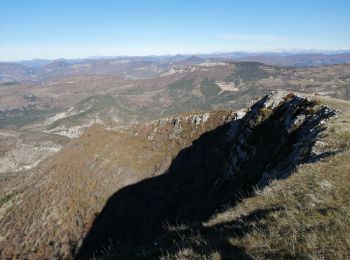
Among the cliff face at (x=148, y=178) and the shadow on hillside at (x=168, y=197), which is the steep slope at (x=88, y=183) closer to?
the cliff face at (x=148, y=178)

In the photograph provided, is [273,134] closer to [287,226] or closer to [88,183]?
[287,226]

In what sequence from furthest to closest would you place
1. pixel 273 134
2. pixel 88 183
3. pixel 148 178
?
pixel 88 183
pixel 148 178
pixel 273 134

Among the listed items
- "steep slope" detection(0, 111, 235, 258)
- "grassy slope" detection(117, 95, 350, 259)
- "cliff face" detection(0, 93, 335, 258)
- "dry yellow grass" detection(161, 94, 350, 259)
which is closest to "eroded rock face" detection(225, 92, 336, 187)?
"cliff face" detection(0, 93, 335, 258)

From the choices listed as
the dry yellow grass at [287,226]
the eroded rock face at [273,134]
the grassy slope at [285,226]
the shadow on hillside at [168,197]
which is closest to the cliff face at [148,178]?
the eroded rock face at [273,134]

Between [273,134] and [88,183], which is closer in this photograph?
[273,134]

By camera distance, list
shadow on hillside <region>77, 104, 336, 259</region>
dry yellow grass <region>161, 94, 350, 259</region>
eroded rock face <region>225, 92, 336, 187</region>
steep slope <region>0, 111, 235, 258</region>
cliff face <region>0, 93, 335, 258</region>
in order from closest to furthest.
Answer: dry yellow grass <region>161, 94, 350, 259</region> → eroded rock face <region>225, 92, 336, 187</region> → cliff face <region>0, 93, 335, 258</region> → shadow on hillside <region>77, 104, 336, 259</region> → steep slope <region>0, 111, 235, 258</region>

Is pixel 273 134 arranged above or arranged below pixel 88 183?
above

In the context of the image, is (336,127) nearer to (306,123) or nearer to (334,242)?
(306,123)

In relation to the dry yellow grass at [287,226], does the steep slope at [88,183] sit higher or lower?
lower

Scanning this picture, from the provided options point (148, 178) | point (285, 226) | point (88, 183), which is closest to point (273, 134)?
point (285, 226)

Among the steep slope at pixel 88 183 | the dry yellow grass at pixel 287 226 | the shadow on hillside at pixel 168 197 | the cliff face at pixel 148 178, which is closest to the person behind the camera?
the dry yellow grass at pixel 287 226

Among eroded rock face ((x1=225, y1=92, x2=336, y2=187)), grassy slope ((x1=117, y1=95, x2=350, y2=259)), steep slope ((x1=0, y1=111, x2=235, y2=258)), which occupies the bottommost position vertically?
steep slope ((x1=0, y1=111, x2=235, y2=258))

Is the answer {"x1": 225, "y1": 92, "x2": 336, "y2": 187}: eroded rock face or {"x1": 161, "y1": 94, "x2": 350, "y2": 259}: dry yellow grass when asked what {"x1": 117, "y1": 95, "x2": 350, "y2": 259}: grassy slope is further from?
{"x1": 225, "y1": 92, "x2": 336, "y2": 187}: eroded rock face
